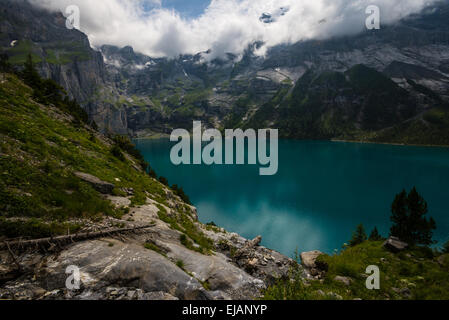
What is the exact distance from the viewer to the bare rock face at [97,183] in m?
16.4

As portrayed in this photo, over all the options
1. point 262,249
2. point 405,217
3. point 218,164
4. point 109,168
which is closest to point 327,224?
point 405,217

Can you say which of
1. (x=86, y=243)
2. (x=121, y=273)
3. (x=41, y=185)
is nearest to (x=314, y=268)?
(x=121, y=273)

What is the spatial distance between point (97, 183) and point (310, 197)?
220 ft

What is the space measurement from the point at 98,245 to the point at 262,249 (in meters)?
15.6

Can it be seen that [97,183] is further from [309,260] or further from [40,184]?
[309,260]

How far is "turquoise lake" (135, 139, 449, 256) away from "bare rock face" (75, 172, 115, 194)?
3453cm

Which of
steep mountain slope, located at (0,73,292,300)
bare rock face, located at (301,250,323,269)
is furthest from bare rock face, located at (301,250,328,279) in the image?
steep mountain slope, located at (0,73,292,300)

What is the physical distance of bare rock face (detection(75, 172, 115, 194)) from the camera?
16.4 metres

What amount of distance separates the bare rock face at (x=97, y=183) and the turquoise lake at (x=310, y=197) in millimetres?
A: 34526

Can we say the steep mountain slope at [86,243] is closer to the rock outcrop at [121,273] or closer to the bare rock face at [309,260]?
the rock outcrop at [121,273]

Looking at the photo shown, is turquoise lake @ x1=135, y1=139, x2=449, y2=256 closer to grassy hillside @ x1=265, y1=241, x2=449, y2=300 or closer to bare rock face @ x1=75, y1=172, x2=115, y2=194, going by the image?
grassy hillside @ x1=265, y1=241, x2=449, y2=300

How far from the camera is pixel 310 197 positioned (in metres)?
69.9

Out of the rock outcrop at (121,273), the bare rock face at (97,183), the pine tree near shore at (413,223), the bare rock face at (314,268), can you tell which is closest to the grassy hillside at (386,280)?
the bare rock face at (314,268)

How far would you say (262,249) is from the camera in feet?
69.1
